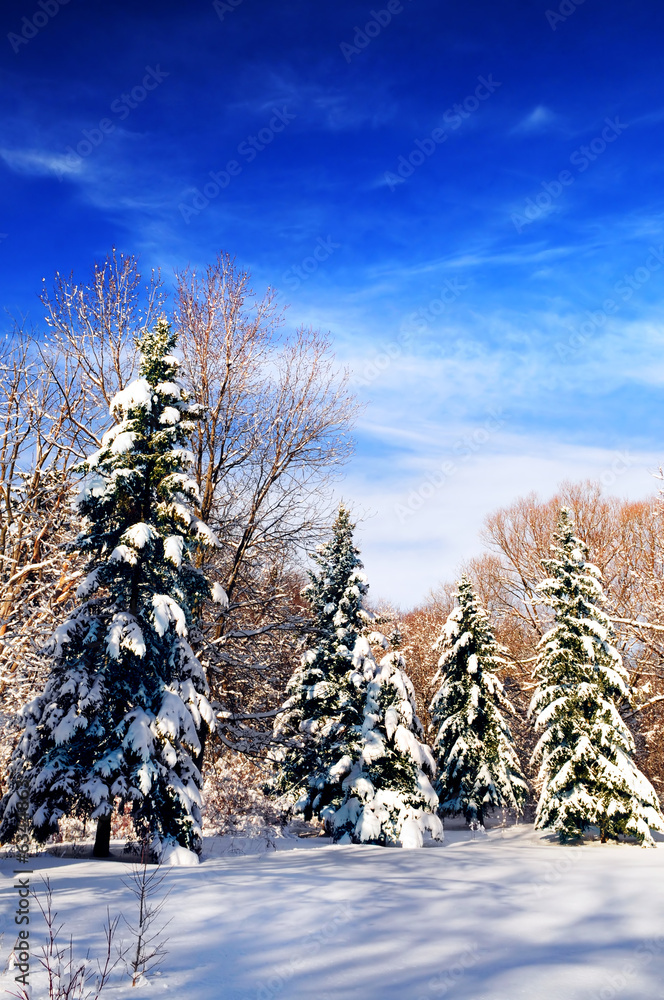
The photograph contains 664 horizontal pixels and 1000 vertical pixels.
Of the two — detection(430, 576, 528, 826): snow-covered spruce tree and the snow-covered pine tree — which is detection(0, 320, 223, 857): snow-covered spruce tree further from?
detection(430, 576, 528, 826): snow-covered spruce tree

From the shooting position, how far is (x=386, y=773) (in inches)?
779

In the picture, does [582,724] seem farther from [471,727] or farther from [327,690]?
[327,690]

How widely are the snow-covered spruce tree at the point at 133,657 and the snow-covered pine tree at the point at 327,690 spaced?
20.5ft

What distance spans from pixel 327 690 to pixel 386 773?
3.01 m

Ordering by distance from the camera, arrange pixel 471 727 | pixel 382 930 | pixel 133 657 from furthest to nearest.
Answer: pixel 471 727, pixel 133 657, pixel 382 930

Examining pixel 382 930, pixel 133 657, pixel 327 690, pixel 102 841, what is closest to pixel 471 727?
pixel 327 690

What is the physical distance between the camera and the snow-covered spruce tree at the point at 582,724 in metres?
21.6

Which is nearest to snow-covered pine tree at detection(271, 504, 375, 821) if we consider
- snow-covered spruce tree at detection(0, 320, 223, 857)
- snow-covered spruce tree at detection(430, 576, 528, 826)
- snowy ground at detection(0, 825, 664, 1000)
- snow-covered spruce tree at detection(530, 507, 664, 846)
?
snow-covered spruce tree at detection(0, 320, 223, 857)

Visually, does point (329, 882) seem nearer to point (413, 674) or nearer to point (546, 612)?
point (546, 612)

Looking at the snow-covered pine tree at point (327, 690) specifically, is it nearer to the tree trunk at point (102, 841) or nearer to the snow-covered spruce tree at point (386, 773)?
the snow-covered spruce tree at point (386, 773)

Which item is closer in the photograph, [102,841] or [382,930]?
[382,930]

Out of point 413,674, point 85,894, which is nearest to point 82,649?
point 85,894

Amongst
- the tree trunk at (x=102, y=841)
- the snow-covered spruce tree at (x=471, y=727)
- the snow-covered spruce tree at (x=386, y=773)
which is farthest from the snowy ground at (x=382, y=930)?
the snow-covered spruce tree at (x=471, y=727)

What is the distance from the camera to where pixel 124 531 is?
47.3 ft
